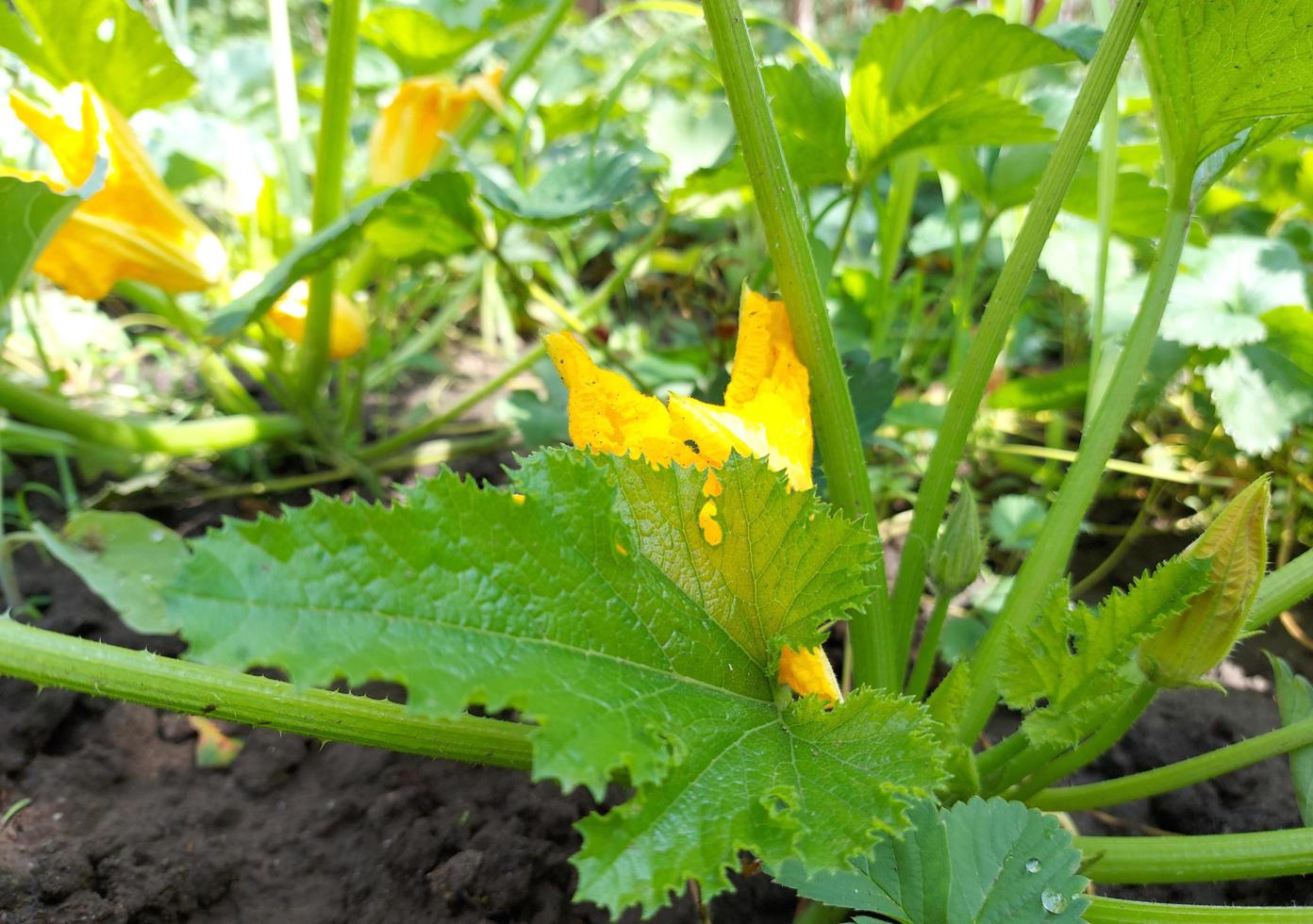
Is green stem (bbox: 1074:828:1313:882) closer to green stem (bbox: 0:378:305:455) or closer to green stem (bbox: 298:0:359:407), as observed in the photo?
green stem (bbox: 298:0:359:407)

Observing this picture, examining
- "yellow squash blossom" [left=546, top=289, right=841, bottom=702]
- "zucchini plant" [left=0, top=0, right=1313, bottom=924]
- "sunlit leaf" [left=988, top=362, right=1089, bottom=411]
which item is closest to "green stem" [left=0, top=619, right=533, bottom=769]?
"zucchini plant" [left=0, top=0, right=1313, bottom=924]

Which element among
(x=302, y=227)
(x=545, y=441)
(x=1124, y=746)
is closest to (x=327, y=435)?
(x=545, y=441)

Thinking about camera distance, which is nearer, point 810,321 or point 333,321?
point 810,321

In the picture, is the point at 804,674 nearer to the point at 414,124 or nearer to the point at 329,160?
the point at 329,160

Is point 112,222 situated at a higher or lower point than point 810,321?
lower

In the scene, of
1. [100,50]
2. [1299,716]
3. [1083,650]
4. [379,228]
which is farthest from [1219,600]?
[100,50]
